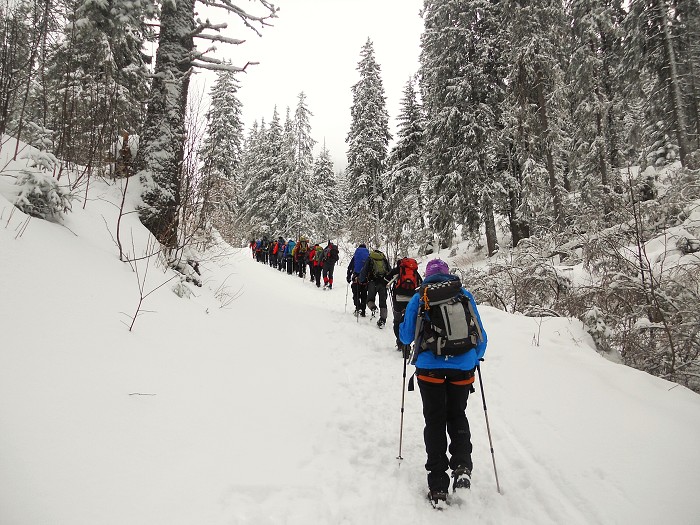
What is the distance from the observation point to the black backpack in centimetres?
293

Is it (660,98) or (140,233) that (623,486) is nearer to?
(140,233)

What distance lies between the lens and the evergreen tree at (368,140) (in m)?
29.3

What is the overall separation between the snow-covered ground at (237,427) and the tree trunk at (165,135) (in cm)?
107

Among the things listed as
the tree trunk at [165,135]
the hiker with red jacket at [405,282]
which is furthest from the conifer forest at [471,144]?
the hiker with red jacket at [405,282]

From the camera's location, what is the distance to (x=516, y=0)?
15.0 meters

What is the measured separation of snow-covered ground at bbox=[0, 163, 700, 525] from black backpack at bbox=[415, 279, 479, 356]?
1.22 meters

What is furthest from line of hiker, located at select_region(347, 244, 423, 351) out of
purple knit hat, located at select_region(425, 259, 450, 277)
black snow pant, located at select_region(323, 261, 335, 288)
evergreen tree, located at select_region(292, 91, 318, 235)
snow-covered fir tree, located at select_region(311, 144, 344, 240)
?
snow-covered fir tree, located at select_region(311, 144, 344, 240)

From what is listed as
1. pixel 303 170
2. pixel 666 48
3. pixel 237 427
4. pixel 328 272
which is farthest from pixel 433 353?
pixel 303 170

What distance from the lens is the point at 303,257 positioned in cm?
1794

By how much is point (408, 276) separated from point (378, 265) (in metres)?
2.00

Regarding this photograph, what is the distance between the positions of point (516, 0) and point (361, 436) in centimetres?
1844

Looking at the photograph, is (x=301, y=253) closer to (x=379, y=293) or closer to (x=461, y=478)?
(x=379, y=293)

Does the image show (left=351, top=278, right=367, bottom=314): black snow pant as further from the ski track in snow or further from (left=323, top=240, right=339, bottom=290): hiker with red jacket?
(left=323, top=240, right=339, bottom=290): hiker with red jacket

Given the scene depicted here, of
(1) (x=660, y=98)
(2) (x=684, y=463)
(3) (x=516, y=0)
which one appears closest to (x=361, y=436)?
(2) (x=684, y=463)
